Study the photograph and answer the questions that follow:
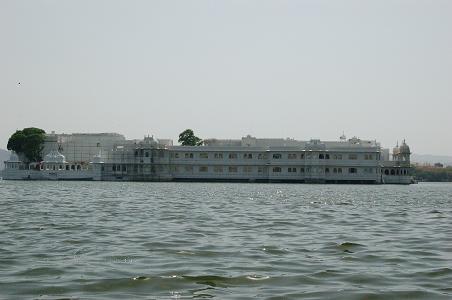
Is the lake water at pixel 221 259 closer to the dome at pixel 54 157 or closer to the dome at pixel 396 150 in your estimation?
the dome at pixel 54 157

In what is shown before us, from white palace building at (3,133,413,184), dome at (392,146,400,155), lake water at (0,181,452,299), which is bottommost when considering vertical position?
lake water at (0,181,452,299)

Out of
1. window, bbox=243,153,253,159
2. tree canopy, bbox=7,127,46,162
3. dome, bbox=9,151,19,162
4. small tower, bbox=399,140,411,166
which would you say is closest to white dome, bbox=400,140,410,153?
small tower, bbox=399,140,411,166

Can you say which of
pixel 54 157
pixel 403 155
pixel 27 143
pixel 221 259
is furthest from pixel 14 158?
pixel 221 259

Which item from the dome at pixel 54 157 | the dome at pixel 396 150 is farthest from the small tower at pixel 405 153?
the dome at pixel 54 157

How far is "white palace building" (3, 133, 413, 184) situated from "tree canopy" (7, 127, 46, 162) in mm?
3277

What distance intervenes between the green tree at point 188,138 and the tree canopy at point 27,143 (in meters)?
24.6

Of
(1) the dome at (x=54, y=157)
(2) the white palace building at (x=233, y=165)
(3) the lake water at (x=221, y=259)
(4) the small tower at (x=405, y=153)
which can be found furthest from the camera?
(4) the small tower at (x=405, y=153)

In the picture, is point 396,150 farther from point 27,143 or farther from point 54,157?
point 27,143

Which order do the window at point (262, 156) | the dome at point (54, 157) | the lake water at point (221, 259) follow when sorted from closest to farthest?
the lake water at point (221, 259) → the window at point (262, 156) → the dome at point (54, 157)

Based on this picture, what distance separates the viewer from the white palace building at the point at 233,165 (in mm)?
103938

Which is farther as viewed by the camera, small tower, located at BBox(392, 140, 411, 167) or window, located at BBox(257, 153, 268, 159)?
small tower, located at BBox(392, 140, 411, 167)

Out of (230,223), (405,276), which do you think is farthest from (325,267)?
(230,223)

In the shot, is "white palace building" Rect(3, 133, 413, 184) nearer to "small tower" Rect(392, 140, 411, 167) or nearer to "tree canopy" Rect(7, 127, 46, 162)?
"small tower" Rect(392, 140, 411, 167)

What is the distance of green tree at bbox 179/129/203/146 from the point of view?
12237cm
